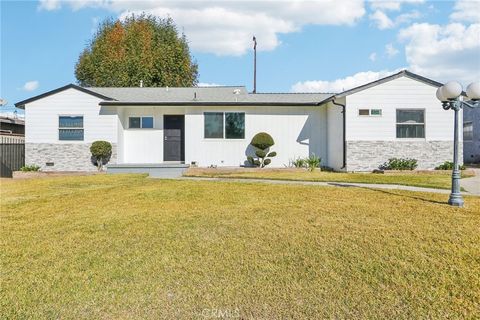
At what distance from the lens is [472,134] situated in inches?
767

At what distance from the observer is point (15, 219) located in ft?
19.4

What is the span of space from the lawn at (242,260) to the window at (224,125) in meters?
8.88

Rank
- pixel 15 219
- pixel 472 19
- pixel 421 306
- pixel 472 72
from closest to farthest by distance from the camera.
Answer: pixel 421 306, pixel 15 219, pixel 472 19, pixel 472 72

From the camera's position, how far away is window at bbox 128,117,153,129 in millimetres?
16016

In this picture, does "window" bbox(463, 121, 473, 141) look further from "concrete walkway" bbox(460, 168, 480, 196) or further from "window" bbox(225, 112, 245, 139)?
"window" bbox(225, 112, 245, 139)

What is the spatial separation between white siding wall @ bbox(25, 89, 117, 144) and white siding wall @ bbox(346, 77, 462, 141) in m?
10.1

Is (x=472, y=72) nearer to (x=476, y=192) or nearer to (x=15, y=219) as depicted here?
(x=476, y=192)

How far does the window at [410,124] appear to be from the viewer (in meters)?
13.5

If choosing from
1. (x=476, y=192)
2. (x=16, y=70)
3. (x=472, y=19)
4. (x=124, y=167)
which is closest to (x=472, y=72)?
(x=472, y=19)

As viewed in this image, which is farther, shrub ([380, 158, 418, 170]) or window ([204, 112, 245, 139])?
window ([204, 112, 245, 139])

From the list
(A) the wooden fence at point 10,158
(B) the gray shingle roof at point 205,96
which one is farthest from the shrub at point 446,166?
(A) the wooden fence at point 10,158

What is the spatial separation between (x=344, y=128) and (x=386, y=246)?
9.79m

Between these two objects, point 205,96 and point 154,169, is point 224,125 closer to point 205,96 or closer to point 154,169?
point 205,96

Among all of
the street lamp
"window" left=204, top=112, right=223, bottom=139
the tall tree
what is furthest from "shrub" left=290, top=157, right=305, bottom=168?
the tall tree
